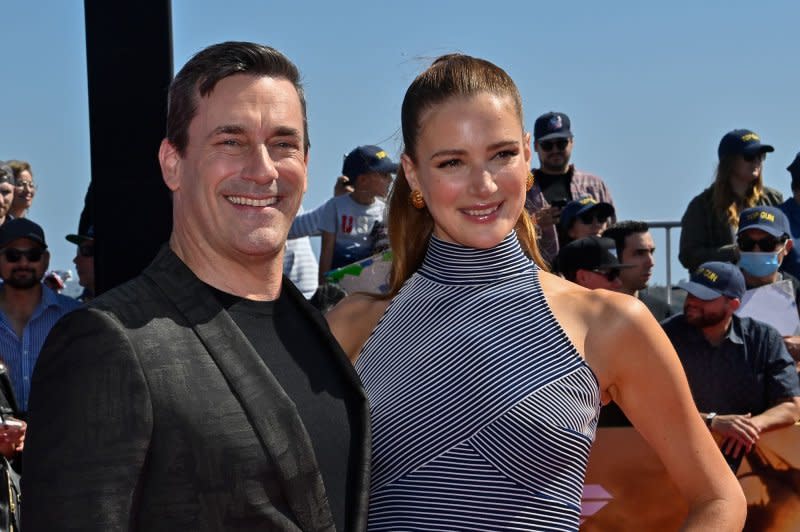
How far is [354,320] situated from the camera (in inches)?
123

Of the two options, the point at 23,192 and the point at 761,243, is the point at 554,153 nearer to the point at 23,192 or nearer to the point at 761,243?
the point at 761,243

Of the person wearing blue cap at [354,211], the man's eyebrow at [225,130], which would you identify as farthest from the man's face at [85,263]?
the man's eyebrow at [225,130]

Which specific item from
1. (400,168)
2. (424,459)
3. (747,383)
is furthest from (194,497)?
(747,383)

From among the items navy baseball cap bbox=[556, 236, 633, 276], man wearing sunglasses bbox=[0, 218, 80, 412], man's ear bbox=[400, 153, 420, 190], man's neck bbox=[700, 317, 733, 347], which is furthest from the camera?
navy baseball cap bbox=[556, 236, 633, 276]

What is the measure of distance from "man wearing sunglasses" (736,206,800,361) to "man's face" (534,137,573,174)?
1.26 meters

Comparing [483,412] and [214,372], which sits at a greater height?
[214,372]

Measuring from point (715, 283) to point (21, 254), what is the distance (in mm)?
3905

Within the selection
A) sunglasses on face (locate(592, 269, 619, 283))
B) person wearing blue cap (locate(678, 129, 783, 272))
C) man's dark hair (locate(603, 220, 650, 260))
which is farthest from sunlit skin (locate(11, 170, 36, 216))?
person wearing blue cap (locate(678, 129, 783, 272))

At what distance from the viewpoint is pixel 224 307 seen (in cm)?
235

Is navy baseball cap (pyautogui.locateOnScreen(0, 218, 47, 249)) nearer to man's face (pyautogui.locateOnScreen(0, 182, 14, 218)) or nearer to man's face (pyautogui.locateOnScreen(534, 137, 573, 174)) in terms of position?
man's face (pyautogui.locateOnScreen(0, 182, 14, 218))

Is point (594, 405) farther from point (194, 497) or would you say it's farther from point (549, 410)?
point (194, 497)

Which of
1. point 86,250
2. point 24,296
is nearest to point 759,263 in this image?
point 24,296

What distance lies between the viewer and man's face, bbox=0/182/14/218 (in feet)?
25.6

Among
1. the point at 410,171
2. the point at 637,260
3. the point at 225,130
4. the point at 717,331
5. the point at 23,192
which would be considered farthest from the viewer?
the point at 23,192
